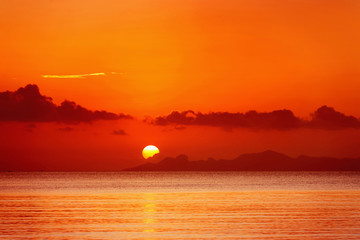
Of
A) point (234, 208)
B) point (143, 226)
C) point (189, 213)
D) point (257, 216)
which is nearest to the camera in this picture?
point (143, 226)

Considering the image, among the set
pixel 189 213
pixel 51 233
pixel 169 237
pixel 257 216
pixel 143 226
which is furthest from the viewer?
pixel 189 213

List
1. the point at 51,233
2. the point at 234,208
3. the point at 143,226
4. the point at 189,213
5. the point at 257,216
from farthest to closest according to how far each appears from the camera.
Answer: the point at 234,208 < the point at 189,213 < the point at 257,216 < the point at 143,226 < the point at 51,233

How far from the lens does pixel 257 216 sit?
162ft

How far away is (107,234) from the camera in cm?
3812

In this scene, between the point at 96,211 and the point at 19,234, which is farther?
Result: the point at 96,211

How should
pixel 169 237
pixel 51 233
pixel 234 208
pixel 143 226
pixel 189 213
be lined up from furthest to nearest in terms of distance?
pixel 234 208 < pixel 189 213 < pixel 143 226 < pixel 51 233 < pixel 169 237

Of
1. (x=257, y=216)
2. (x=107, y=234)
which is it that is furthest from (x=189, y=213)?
(x=107, y=234)

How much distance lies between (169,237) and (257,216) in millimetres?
14055

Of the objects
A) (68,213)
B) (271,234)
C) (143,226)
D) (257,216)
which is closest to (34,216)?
(68,213)

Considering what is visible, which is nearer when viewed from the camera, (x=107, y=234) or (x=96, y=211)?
(x=107, y=234)

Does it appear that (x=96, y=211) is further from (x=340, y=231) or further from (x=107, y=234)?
(x=340, y=231)

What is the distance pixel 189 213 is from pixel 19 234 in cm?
1716

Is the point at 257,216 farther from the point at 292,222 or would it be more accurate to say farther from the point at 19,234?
the point at 19,234

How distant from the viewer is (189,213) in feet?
172
